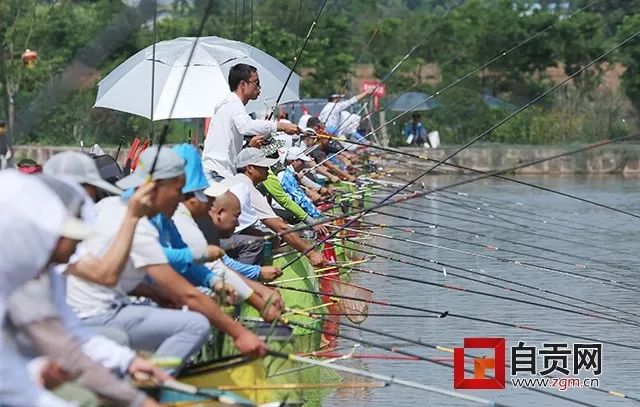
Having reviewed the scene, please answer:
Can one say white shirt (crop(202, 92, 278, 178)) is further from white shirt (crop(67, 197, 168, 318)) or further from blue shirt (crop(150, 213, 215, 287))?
white shirt (crop(67, 197, 168, 318))

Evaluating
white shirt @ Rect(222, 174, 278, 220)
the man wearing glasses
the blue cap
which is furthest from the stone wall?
the blue cap

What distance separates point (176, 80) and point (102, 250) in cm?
642

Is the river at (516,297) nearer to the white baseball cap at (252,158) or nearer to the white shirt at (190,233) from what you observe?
the white baseball cap at (252,158)

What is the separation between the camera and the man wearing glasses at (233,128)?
433 inches

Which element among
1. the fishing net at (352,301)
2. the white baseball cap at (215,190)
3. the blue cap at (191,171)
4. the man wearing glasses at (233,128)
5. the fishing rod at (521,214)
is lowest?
the fishing net at (352,301)

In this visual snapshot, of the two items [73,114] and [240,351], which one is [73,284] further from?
[73,114]

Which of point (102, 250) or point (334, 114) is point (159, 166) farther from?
point (334, 114)

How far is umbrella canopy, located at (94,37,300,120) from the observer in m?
13.0

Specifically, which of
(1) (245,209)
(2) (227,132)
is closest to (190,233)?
(1) (245,209)

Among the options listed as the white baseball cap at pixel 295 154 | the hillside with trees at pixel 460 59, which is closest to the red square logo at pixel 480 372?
the white baseball cap at pixel 295 154

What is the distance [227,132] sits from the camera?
11.0 meters

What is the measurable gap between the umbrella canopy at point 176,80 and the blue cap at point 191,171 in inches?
190

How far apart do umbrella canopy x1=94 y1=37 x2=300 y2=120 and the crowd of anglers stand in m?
2.67

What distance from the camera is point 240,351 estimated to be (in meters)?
6.88
